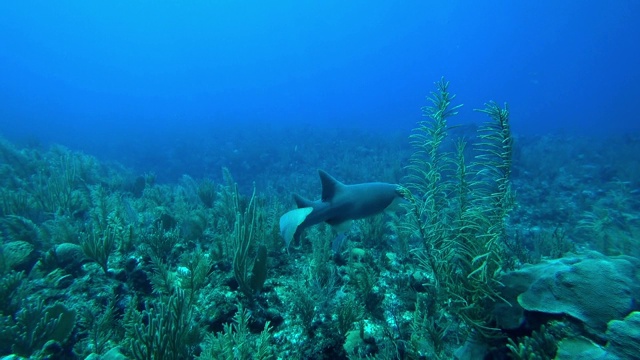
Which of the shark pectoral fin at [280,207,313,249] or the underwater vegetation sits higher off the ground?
the shark pectoral fin at [280,207,313,249]

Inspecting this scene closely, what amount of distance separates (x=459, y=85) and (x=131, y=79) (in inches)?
7778

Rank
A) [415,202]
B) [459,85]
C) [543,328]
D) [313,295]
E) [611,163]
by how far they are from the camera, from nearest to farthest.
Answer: [543,328]
[415,202]
[313,295]
[611,163]
[459,85]

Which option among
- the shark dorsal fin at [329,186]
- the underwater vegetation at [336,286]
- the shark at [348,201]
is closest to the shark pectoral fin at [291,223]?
the underwater vegetation at [336,286]

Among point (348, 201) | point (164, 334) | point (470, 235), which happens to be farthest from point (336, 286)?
point (164, 334)

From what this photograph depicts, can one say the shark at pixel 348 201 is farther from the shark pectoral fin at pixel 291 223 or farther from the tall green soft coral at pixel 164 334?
the tall green soft coral at pixel 164 334

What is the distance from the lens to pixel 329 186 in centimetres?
409

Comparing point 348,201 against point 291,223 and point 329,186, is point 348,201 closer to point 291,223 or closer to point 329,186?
point 329,186

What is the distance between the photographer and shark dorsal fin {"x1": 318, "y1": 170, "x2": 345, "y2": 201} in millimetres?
4066

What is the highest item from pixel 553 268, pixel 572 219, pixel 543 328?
pixel 553 268

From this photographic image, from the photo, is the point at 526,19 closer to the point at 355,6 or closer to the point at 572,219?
the point at 355,6

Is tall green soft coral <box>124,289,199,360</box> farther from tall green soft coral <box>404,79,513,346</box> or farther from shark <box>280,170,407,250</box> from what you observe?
tall green soft coral <box>404,79,513,346</box>

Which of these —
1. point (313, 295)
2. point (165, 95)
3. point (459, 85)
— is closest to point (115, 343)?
point (313, 295)

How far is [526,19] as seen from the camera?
131m

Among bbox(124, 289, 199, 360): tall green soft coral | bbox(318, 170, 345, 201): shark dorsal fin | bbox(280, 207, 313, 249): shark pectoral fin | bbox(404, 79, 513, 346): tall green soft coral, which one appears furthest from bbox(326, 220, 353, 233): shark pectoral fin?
bbox(124, 289, 199, 360): tall green soft coral
